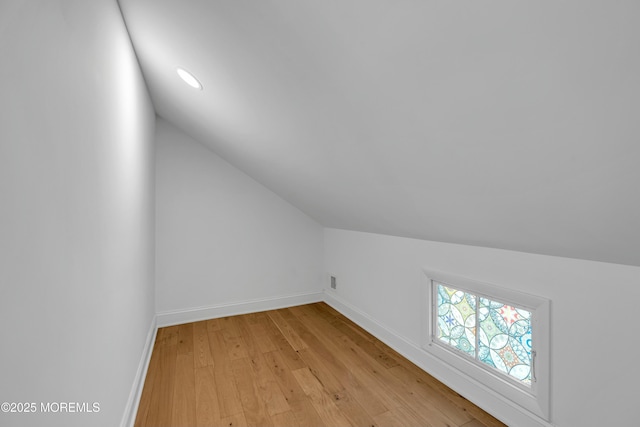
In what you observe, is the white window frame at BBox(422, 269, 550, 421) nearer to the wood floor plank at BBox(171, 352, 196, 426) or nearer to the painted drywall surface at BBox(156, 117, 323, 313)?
the wood floor plank at BBox(171, 352, 196, 426)

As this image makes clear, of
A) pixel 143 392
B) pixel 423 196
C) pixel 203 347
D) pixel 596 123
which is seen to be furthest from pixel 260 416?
pixel 596 123

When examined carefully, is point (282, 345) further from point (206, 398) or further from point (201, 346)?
point (206, 398)

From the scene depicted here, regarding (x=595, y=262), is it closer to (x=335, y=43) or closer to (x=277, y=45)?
(x=335, y=43)

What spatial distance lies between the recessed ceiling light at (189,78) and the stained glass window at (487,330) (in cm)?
200

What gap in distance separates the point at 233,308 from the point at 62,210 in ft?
9.09

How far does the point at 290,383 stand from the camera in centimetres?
209

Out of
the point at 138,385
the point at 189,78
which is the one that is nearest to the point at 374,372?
the point at 138,385

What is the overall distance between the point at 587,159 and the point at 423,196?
0.75 metres

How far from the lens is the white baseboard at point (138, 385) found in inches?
64.1

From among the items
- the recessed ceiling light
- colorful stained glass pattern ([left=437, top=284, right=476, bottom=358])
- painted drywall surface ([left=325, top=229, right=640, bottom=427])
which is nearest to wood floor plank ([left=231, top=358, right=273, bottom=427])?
colorful stained glass pattern ([left=437, top=284, right=476, bottom=358])

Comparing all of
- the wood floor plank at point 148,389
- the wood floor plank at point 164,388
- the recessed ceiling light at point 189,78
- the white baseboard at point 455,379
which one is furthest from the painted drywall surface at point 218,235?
the recessed ceiling light at point 189,78

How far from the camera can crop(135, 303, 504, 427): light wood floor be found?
1.75 meters

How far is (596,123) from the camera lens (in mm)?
763

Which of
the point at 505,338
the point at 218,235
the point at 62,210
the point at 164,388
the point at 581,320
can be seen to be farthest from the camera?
the point at 218,235
